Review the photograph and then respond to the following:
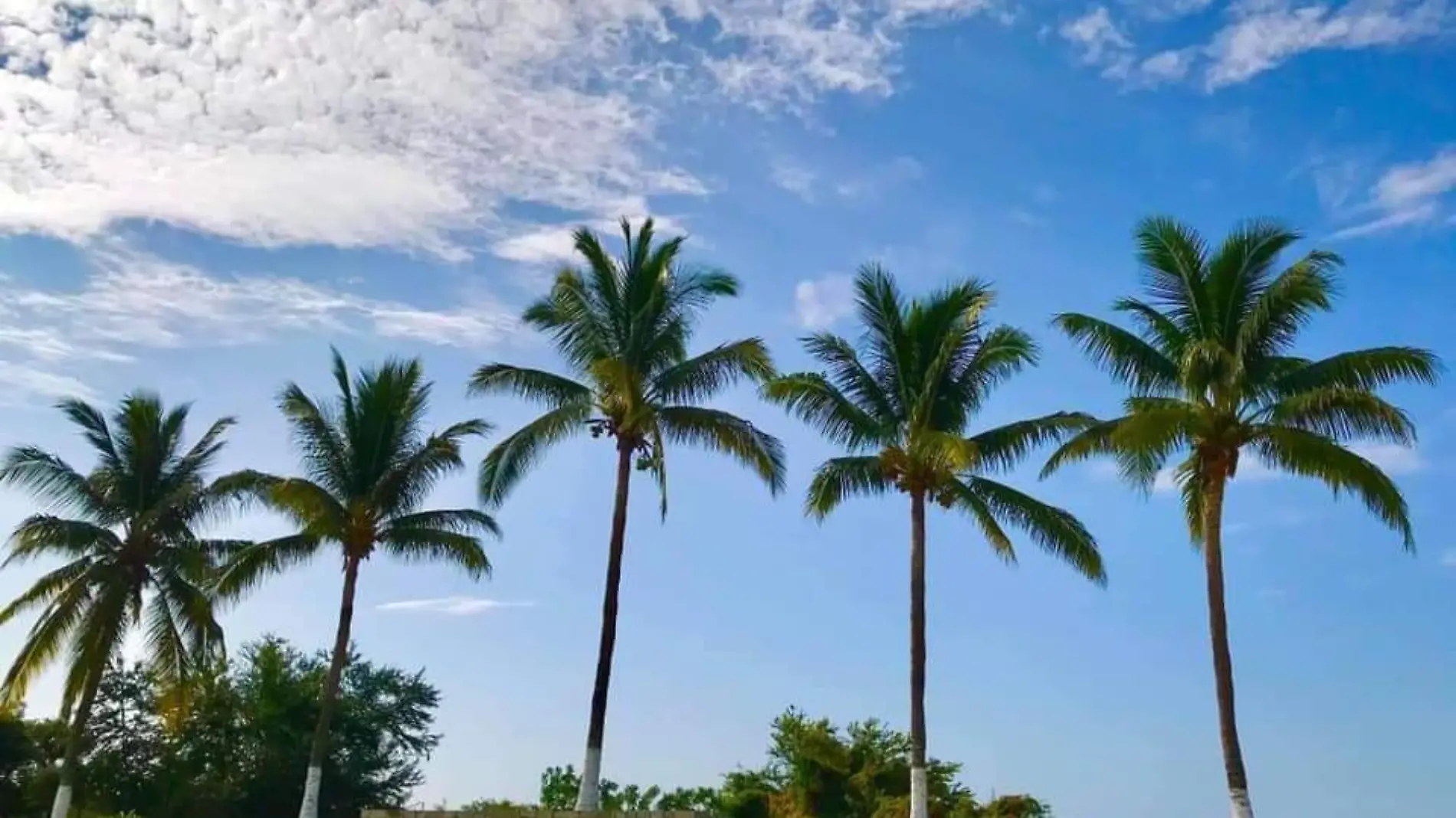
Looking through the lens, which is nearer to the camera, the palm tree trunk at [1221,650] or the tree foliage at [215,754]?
the palm tree trunk at [1221,650]

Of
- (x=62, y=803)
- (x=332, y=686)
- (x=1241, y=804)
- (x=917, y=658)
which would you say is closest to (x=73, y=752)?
(x=62, y=803)

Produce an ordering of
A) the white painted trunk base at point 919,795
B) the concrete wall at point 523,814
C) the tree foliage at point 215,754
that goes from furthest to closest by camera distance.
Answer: the tree foliage at point 215,754, the white painted trunk base at point 919,795, the concrete wall at point 523,814

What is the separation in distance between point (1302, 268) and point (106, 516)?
78.2 feet

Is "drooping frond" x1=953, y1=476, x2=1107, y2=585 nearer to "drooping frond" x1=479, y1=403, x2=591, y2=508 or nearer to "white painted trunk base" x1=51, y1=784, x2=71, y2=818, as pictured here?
"drooping frond" x1=479, y1=403, x2=591, y2=508

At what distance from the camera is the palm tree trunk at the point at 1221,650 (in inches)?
727

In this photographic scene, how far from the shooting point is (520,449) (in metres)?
23.1

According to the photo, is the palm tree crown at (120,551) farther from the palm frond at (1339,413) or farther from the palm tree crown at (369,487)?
the palm frond at (1339,413)

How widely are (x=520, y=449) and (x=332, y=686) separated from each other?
638 cm

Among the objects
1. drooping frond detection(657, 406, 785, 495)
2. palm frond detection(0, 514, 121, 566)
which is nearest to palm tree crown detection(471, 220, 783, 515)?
drooping frond detection(657, 406, 785, 495)

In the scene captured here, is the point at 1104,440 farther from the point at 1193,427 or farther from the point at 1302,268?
the point at 1302,268

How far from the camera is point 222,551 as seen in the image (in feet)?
94.2

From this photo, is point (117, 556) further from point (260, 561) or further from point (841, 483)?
point (841, 483)

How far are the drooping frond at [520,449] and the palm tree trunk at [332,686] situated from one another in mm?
4189

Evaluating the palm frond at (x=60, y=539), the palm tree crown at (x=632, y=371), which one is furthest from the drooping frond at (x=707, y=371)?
the palm frond at (x=60, y=539)
